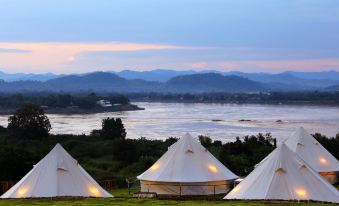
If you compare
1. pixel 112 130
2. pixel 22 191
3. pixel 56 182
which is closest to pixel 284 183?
pixel 56 182

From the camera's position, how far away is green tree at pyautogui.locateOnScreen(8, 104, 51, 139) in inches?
2628

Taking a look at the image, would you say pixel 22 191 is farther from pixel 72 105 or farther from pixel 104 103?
pixel 104 103

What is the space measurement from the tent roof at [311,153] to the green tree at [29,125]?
38501 millimetres

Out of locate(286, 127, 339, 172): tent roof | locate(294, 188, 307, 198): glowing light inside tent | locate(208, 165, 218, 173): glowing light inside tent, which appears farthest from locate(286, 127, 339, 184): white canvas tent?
locate(294, 188, 307, 198): glowing light inside tent

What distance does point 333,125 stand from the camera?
3617 inches

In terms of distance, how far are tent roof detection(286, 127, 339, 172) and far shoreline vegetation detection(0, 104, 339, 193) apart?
4074mm

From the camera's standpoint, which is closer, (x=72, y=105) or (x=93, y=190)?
(x=93, y=190)

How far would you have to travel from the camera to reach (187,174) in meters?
29.4

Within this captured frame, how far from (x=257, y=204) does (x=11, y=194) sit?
35.1 feet

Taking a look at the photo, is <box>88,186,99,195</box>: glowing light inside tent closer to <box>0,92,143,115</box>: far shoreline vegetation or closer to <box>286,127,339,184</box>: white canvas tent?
<box>286,127,339,184</box>: white canvas tent

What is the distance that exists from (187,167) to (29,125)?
135 feet

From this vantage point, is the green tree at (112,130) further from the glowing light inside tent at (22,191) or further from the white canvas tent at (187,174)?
the glowing light inside tent at (22,191)

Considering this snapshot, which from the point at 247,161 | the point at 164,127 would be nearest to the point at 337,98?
the point at 164,127

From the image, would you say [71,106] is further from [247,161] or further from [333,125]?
[247,161]
